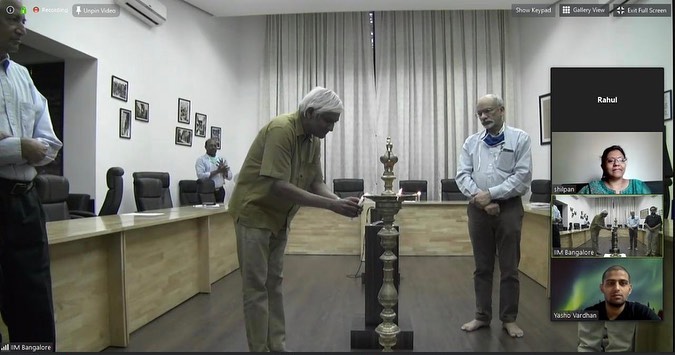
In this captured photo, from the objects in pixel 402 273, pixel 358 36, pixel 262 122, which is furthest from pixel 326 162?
pixel 402 273

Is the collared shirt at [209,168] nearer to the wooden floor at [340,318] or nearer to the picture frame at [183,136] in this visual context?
the picture frame at [183,136]

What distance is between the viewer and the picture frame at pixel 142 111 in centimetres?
510

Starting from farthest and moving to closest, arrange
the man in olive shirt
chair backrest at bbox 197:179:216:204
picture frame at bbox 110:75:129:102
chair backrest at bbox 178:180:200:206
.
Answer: chair backrest at bbox 178:180:200:206
chair backrest at bbox 197:179:216:204
picture frame at bbox 110:75:129:102
the man in olive shirt

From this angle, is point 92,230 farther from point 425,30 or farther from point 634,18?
point 425,30

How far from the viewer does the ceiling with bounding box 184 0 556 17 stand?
5.56 m

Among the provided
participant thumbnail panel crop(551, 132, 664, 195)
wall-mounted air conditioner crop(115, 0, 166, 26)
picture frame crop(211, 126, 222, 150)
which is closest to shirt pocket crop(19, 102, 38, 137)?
participant thumbnail panel crop(551, 132, 664, 195)

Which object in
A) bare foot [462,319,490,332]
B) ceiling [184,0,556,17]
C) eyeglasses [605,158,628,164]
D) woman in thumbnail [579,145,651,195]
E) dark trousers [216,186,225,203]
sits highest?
ceiling [184,0,556,17]

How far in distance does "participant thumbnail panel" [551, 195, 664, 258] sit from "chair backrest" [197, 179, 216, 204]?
465 centimetres

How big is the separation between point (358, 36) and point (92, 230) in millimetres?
6317

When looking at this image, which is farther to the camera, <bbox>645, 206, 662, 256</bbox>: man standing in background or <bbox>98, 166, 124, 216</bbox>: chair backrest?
<bbox>98, 166, 124, 216</bbox>: chair backrest

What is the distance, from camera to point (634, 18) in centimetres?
172

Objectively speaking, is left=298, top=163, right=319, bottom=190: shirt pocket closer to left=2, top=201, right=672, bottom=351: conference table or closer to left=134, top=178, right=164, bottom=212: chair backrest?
left=2, top=201, right=672, bottom=351: conference table

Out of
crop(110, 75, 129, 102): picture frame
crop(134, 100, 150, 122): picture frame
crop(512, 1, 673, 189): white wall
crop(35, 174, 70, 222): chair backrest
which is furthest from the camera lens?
crop(134, 100, 150, 122): picture frame

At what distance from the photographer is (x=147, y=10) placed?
16.4ft
